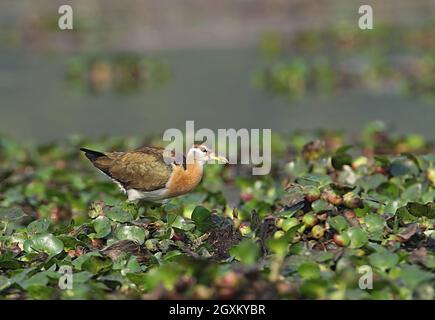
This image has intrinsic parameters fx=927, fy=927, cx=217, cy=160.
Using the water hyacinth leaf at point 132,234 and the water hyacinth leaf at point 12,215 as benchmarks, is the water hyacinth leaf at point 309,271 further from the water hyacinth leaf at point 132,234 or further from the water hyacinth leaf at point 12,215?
the water hyacinth leaf at point 12,215

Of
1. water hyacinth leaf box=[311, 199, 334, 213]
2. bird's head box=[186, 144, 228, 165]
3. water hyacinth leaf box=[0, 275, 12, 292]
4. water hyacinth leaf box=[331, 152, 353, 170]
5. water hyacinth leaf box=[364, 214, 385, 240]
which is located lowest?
water hyacinth leaf box=[0, 275, 12, 292]

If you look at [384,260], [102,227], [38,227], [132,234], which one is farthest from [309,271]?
[38,227]

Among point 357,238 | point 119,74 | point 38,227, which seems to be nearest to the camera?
point 357,238

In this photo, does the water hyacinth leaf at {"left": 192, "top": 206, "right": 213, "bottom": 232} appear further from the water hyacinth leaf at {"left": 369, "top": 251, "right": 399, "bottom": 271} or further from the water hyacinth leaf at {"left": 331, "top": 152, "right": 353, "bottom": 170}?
the water hyacinth leaf at {"left": 331, "top": 152, "right": 353, "bottom": 170}

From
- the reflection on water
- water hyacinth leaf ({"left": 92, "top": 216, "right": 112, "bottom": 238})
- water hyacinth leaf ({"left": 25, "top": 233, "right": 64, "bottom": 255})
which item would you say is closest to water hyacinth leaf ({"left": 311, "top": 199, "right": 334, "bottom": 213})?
water hyacinth leaf ({"left": 92, "top": 216, "right": 112, "bottom": 238})

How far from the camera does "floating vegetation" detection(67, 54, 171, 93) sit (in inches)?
723

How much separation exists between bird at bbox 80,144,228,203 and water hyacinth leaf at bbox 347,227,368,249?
175cm

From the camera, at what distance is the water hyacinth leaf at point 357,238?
530 centimetres

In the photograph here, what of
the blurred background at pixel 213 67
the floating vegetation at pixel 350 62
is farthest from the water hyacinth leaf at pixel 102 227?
the floating vegetation at pixel 350 62

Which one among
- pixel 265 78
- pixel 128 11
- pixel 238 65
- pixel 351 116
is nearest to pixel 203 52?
pixel 238 65

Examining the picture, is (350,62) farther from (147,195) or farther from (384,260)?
(384,260)

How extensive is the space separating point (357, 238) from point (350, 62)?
46.0 feet

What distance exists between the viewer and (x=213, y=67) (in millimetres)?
19203

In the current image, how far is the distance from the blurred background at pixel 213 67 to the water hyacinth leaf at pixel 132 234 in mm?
7078
